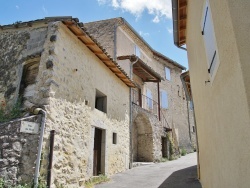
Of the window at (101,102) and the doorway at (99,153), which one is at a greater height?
the window at (101,102)

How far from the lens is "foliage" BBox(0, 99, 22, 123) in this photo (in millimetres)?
5830

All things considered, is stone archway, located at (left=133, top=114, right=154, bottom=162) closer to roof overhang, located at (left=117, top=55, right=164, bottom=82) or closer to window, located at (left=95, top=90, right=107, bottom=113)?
roof overhang, located at (left=117, top=55, right=164, bottom=82)

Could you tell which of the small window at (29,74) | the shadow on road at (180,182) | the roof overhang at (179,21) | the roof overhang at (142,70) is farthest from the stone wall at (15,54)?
the roof overhang at (142,70)

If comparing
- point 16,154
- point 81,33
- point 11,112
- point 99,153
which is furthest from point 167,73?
point 16,154

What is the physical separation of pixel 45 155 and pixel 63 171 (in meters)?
0.88

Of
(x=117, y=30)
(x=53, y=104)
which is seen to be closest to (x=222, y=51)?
(x=53, y=104)

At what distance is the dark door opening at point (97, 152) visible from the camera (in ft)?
27.6

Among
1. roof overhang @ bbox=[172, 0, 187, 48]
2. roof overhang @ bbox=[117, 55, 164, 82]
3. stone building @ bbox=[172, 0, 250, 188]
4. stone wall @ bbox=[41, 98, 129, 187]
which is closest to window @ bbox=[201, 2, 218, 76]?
stone building @ bbox=[172, 0, 250, 188]

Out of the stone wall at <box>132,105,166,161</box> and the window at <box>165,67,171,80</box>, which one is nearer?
the stone wall at <box>132,105,166,161</box>

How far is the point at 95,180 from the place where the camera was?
7.70 m

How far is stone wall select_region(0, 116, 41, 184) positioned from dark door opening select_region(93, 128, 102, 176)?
349cm

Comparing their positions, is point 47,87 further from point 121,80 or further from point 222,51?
point 121,80

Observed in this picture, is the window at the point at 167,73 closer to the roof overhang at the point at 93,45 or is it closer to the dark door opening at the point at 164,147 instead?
the dark door opening at the point at 164,147

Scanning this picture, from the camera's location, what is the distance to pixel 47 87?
595 cm
